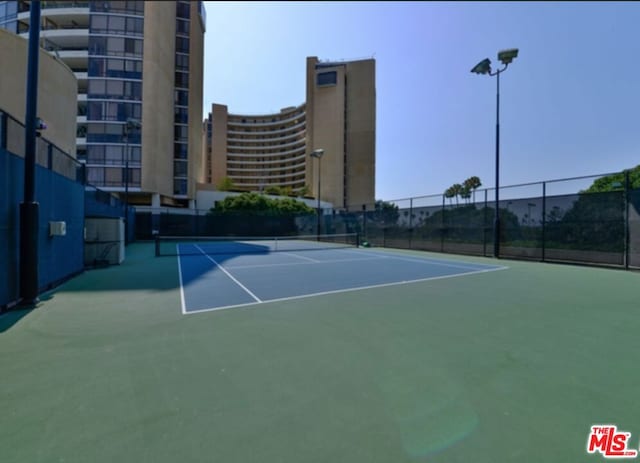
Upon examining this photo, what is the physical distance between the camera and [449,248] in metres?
16.6

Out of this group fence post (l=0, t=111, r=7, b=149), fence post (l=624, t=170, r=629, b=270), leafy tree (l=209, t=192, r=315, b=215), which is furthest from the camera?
leafy tree (l=209, t=192, r=315, b=215)

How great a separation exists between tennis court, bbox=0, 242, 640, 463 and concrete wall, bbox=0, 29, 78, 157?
1430cm

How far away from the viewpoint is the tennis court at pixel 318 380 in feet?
6.40

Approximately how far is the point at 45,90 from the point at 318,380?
20669 millimetres

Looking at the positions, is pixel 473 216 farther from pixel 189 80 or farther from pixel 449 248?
pixel 189 80

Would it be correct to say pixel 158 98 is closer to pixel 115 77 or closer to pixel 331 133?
pixel 115 77

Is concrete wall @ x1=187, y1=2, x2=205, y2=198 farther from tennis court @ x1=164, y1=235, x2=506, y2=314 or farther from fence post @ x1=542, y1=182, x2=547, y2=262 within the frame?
fence post @ x1=542, y1=182, x2=547, y2=262

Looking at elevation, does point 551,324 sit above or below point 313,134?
below

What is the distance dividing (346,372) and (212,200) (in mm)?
47317

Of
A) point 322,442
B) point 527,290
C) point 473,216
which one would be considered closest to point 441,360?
point 322,442

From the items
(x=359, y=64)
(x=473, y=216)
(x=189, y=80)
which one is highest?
(x=359, y=64)

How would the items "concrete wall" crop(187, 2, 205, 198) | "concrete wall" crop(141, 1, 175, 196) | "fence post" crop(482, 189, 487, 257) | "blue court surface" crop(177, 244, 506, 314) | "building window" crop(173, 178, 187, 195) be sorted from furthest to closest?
"concrete wall" crop(187, 2, 205, 198) → "building window" crop(173, 178, 187, 195) → "concrete wall" crop(141, 1, 175, 196) → "fence post" crop(482, 189, 487, 257) → "blue court surface" crop(177, 244, 506, 314)

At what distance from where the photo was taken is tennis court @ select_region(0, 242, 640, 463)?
195 centimetres

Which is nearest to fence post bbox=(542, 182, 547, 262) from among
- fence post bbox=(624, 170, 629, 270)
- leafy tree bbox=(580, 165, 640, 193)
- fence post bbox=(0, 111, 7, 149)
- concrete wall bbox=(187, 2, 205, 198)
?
leafy tree bbox=(580, 165, 640, 193)
